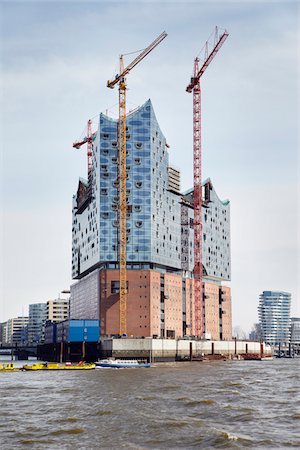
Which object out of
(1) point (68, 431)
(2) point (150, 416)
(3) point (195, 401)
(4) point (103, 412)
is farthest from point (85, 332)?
(1) point (68, 431)

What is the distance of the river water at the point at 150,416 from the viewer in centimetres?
5188

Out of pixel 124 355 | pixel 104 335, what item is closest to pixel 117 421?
pixel 124 355

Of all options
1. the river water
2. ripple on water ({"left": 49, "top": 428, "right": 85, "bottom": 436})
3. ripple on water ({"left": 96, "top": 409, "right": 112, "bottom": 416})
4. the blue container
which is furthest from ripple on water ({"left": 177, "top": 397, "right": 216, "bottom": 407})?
the blue container

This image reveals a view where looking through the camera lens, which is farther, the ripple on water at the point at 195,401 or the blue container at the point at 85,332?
the blue container at the point at 85,332

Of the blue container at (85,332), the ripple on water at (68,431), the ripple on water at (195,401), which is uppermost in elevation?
the blue container at (85,332)

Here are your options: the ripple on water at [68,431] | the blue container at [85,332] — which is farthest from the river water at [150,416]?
the blue container at [85,332]

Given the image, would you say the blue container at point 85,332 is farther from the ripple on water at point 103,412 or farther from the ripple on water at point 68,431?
the ripple on water at point 68,431

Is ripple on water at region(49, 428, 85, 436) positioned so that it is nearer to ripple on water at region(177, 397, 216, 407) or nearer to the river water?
the river water

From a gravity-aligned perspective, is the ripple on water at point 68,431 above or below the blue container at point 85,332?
below

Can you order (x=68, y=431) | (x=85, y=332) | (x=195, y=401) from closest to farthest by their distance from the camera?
(x=68, y=431)
(x=195, y=401)
(x=85, y=332)

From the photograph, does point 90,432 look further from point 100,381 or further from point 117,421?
point 100,381

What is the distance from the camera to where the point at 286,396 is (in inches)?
3324

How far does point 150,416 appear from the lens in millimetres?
64188

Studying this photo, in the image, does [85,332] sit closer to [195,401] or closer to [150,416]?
[195,401]
